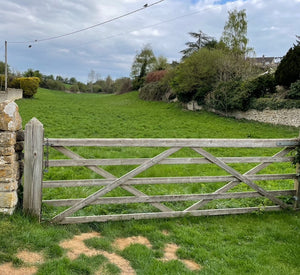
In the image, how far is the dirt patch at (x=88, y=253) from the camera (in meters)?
3.46

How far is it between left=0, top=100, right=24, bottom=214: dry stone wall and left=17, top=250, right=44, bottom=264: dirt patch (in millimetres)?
907

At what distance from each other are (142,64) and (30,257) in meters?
51.1

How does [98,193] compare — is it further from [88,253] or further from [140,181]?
[88,253]

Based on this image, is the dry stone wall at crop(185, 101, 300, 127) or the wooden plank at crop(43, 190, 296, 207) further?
the dry stone wall at crop(185, 101, 300, 127)

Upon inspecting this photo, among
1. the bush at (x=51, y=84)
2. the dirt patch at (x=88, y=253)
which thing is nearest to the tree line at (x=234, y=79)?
the dirt patch at (x=88, y=253)

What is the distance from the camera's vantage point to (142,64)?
52000 mm

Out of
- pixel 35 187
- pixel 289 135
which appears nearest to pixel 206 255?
pixel 35 187

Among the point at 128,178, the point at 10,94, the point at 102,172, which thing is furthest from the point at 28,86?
the point at 128,178

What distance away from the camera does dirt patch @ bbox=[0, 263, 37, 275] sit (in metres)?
3.05

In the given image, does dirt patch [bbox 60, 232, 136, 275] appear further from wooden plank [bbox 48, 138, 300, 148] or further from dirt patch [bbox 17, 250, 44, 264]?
wooden plank [bbox 48, 138, 300, 148]

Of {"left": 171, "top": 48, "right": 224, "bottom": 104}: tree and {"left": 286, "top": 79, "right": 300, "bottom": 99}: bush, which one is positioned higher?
{"left": 171, "top": 48, "right": 224, "bottom": 104}: tree

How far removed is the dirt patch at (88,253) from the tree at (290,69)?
63.3 ft

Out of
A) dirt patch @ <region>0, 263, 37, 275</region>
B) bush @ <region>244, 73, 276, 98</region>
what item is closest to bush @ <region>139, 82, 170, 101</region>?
bush @ <region>244, 73, 276, 98</region>

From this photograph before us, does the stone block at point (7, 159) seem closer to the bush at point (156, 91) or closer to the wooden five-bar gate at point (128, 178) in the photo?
the wooden five-bar gate at point (128, 178)
